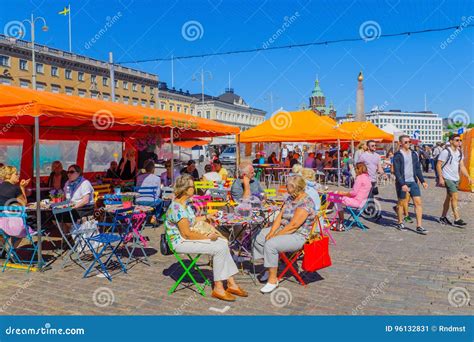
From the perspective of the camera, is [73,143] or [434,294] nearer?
[434,294]

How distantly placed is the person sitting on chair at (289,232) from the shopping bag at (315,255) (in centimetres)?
17

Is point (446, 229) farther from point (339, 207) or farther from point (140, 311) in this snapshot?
point (140, 311)

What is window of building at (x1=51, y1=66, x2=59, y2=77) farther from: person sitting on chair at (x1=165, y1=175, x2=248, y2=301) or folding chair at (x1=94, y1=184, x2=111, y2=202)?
person sitting on chair at (x1=165, y1=175, x2=248, y2=301)

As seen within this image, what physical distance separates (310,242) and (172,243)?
Result: 152cm

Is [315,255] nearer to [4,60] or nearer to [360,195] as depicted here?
[360,195]

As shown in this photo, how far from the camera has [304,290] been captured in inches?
184

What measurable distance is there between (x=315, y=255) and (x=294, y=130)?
993cm

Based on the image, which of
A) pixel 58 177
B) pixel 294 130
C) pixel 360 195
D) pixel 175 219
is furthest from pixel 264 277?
pixel 294 130

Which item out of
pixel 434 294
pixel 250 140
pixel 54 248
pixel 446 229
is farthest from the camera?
pixel 250 140

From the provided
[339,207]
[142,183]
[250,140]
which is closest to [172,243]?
Result: [142,183]

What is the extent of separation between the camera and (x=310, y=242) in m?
4.65

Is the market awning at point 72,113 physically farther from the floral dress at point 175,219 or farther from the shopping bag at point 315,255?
the shopping bag at point 315,255
